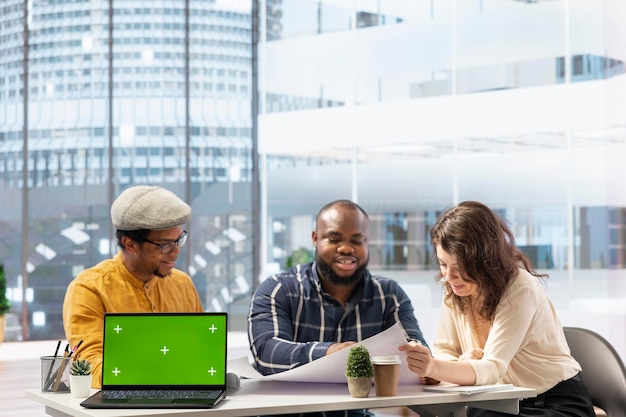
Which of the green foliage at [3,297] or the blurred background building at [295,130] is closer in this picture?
the blurred background building at [295,130]

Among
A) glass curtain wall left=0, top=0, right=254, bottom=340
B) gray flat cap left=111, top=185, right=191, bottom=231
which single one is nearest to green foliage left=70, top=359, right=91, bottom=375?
gray flat cap left=111, top=185, right=191, bottom=231

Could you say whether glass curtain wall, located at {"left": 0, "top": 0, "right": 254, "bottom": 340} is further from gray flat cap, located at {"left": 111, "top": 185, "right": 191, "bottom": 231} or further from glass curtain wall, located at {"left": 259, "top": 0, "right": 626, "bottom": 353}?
gray flat cap, located at {"left": 111, "top": 185, "right": 191, "bottom": 231}

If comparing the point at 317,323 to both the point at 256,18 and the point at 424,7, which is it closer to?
the point at 424,7

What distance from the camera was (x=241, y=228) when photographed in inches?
477

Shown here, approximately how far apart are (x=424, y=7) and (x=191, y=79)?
327 cm

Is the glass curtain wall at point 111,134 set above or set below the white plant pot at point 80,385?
above

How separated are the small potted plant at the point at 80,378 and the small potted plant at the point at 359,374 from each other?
72 cm

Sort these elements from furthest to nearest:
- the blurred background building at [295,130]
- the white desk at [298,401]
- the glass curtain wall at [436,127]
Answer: the blurred background building at [295,130] < the glass curtain wall at [436,127] < the white desk at [298,401]

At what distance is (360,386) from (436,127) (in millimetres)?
7592

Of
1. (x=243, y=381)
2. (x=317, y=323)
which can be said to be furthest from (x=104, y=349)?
(x=317, y=323)

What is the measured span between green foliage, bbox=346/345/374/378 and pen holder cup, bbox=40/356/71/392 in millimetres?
794

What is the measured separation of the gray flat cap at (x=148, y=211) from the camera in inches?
121

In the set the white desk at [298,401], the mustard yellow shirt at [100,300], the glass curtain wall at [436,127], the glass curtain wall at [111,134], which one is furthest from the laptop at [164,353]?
the glass curtain wall at [111,134]

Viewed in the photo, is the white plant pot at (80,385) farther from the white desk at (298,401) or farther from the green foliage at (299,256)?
the green foliage at (299,256)
